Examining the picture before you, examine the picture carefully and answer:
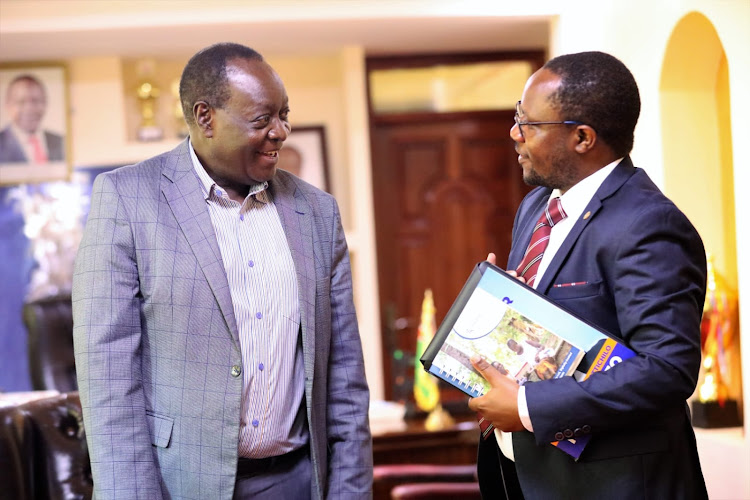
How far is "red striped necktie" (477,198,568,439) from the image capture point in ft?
5.82

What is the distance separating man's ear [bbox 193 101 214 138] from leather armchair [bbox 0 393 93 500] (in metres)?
0.87

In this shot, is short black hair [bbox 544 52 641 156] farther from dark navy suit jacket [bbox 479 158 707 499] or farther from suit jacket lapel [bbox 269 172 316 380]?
suit jacket lapel [bbox 269 172 316 380]

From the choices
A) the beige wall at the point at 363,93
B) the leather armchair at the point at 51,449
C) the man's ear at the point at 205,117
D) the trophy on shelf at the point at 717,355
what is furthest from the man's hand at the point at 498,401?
the trophy on shelf at the point at 717,355

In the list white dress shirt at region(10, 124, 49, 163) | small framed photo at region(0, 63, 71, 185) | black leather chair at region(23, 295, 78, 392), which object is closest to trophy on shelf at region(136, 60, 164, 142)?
small framed photo at region(0, 63, 71, 185)

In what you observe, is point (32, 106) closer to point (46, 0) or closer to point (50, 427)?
point (46, 0)

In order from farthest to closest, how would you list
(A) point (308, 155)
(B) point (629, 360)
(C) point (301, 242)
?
(A) point (308, 155)
(C) point (301, 242)
(B) point (629, 360)

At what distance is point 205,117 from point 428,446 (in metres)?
2.44

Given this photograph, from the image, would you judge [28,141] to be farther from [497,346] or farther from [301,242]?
[497,346]

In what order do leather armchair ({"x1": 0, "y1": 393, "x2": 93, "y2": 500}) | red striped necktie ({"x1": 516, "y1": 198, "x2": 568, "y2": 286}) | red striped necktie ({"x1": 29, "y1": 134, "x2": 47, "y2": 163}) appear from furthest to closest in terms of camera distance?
red striped necktie ({"x1": 29, "y1": 134, "x2": 47, "y2": 163}) < leather armchair ({"x1": 0, "y1": 393, "x2": 93, "y2": 500}) < red striped necktie ({"x1": 516, "y1": 198, "x2": 568, "y2": 286})

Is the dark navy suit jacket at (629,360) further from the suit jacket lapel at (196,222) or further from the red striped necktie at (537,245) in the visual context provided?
the suit jacket lapel at (196,222)

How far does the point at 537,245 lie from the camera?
1797 mm

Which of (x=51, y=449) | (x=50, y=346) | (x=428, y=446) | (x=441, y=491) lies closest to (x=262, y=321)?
(x=51, y=449)

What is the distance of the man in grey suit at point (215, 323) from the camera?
159 centimetres

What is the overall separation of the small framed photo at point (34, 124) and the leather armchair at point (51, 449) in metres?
3.52
